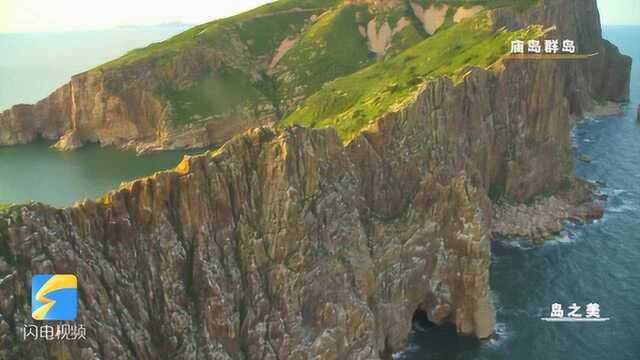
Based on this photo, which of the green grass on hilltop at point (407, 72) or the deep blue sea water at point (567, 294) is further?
the green grass on hilltop at point (407, 72)

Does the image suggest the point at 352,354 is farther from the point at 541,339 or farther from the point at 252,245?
the point at 541,339

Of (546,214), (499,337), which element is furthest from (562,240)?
(499,337)

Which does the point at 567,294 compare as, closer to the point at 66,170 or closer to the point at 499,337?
the point at 499,337

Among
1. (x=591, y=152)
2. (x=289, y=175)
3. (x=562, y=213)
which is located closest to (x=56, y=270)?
(x=289, y=175)

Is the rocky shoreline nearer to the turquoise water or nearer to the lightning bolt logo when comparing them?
the turquoise water

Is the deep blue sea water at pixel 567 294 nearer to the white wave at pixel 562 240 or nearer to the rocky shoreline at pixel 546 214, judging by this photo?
the white wave at pixel 562 240

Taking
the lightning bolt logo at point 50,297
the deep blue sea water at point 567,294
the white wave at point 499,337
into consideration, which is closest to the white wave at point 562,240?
the deep blue sea water at point 567,294
